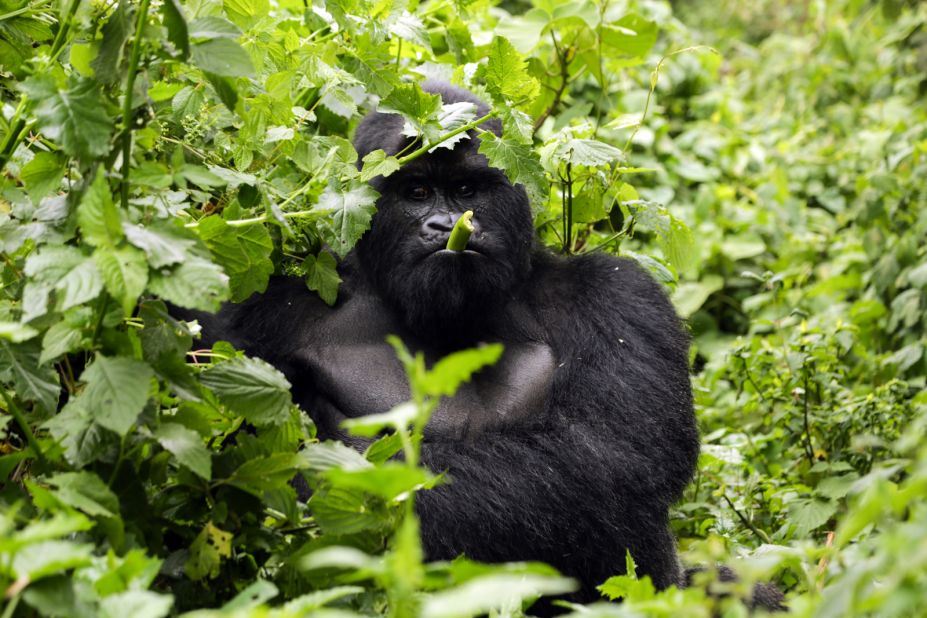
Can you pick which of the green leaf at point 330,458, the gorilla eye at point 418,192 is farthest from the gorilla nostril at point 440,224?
the green leaf at point 330,458

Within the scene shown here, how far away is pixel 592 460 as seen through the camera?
3348 mm

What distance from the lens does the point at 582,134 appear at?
3.78m

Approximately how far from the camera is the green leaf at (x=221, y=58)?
2199 mm

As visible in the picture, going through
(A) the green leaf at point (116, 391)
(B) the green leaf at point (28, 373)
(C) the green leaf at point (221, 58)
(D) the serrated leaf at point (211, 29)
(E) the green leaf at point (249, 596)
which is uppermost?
(D) the serrated leaf at point (211, 29)

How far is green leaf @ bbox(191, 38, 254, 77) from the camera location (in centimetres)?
220

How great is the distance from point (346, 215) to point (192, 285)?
0.98m

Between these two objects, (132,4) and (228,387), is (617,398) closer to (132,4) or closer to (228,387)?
(228,387)

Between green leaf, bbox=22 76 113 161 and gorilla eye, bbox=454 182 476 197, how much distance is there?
1.61 m

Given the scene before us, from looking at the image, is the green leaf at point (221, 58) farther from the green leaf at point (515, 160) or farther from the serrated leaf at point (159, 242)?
the green leaf at point (515, 160)

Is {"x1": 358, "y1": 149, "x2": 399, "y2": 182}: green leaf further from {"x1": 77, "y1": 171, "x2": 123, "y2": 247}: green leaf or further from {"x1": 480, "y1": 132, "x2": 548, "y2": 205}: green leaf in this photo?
{"x1": 77, "y1": 171, "x2": 123, "y2": 247}: green leaf

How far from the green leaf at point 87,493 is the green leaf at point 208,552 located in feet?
0.69

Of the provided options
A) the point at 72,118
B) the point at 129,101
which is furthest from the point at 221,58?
the point at 72,118

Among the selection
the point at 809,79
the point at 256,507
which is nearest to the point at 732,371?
the point at 256,507

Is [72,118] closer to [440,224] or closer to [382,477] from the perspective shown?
[382,477]
